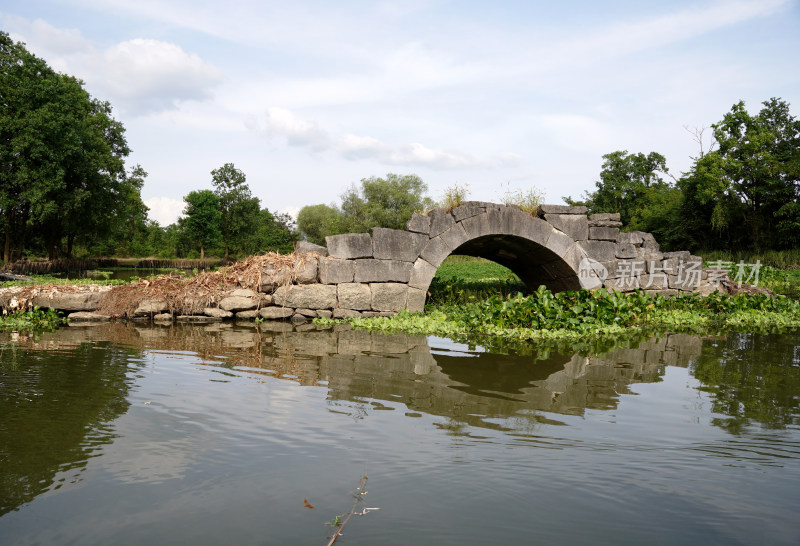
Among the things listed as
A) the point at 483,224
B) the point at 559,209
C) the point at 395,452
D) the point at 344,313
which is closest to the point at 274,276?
the point at 344,313

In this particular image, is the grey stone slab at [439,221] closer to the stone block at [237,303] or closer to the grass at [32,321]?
the stone block at [237,303]

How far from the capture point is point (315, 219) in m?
71.3

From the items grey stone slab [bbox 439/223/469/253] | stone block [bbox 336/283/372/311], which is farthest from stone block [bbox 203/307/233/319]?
grey stone slab [bbox 439/223/469/253]

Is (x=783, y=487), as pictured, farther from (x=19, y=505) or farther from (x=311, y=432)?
(x=19, y=505)

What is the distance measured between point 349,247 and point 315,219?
204 feet

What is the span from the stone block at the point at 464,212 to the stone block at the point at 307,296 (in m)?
2.62

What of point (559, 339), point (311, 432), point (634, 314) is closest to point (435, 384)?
point (311, 432)

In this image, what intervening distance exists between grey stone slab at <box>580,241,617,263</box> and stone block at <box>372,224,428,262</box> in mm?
3444

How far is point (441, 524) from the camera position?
238 cm

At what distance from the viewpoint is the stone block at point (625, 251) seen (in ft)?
38.3

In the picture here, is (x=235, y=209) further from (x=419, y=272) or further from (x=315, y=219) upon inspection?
(x=419, y=272)

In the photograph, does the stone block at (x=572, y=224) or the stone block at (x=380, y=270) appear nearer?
the stone block at (x=380, y=270)

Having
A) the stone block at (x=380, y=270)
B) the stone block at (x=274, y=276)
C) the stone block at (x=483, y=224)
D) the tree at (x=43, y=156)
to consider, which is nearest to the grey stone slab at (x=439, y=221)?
the stone block at (x=483, y=224)

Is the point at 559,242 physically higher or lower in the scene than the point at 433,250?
higher
